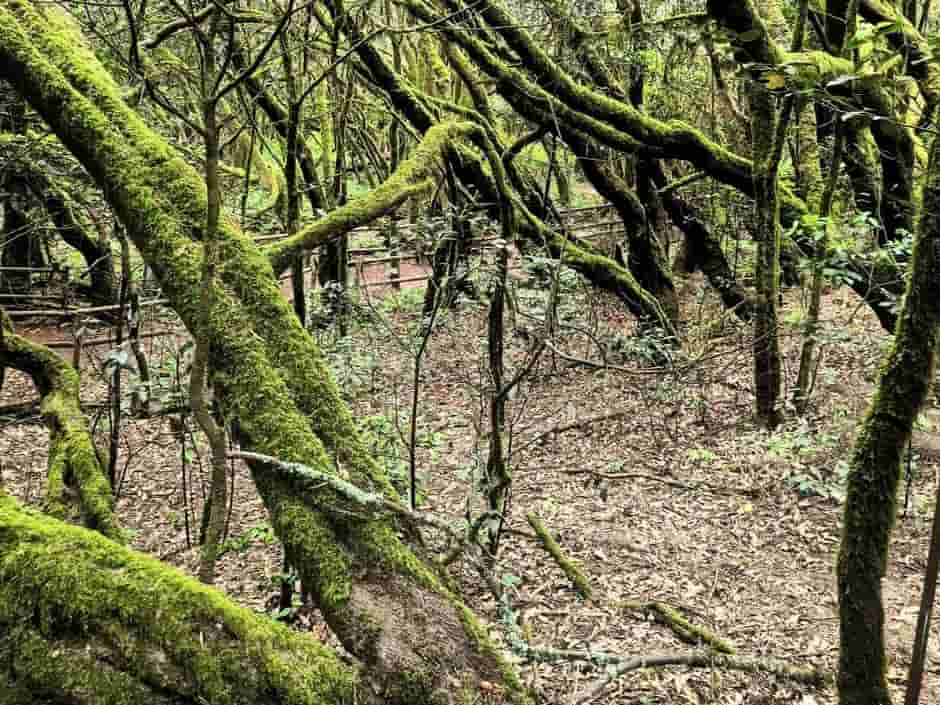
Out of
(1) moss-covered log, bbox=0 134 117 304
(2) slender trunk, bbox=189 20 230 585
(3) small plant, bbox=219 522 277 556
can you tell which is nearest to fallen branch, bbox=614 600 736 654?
(2) slender trunk, bbox=189 20 230 585

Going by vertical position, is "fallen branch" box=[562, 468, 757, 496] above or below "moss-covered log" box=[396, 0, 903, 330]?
below

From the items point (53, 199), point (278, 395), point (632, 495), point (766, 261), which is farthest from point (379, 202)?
point (53, 199)

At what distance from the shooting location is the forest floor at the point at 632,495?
4.05 m

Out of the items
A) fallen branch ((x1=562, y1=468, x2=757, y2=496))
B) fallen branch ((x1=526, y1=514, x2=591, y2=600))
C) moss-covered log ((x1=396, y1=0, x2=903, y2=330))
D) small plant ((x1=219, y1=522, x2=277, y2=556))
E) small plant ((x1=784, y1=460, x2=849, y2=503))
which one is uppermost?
moss-covered log ((x1=396, y1=0, x2=903, y2=330))

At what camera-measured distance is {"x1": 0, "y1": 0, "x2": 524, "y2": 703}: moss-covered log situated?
2400 millimetres

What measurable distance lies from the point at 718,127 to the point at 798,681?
428 inches

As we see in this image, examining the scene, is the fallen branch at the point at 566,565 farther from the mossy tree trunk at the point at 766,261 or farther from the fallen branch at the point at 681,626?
the mossy tree trunk at the point at 766,261

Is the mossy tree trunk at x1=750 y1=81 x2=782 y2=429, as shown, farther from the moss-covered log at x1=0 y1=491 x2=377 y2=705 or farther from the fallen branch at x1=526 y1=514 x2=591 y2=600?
the moss-covered log at x1=0 y1=491 x2=377 y2=705

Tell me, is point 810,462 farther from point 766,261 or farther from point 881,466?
point 881,466

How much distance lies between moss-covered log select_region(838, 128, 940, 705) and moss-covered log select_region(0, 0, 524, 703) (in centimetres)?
132

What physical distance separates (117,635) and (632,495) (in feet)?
16.1

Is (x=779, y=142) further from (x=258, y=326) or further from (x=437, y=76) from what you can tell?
(x=437, y=76)

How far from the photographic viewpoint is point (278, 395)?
276 centimetres

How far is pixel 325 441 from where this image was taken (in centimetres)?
286
